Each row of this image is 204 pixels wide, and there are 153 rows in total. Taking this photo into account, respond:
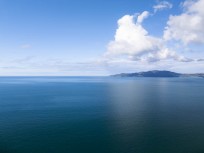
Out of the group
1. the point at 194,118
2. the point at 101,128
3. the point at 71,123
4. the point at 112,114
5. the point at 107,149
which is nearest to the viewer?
the point at 107,149

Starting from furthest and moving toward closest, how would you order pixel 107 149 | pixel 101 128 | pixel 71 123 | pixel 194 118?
pixel 194 118 → pixel 71 123 → pixel 101 128 → pixel 107 149

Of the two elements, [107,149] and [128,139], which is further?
[128,139]

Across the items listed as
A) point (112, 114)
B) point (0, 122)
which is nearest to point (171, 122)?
point (112, 114)

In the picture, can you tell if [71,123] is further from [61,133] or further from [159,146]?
[159,146]

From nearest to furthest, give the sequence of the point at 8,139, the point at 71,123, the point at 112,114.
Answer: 1. the point at 8,139
2. the point at 71,123
3. the point at 112,114

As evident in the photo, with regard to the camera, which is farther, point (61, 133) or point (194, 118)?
point (194, 118)

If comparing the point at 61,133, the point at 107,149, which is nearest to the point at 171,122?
the point at 107,149

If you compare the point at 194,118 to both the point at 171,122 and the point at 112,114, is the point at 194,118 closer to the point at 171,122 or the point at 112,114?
the point at 171,122

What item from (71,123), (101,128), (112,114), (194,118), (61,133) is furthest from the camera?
(112,114)

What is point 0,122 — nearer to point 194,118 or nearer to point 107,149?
point 107,149
